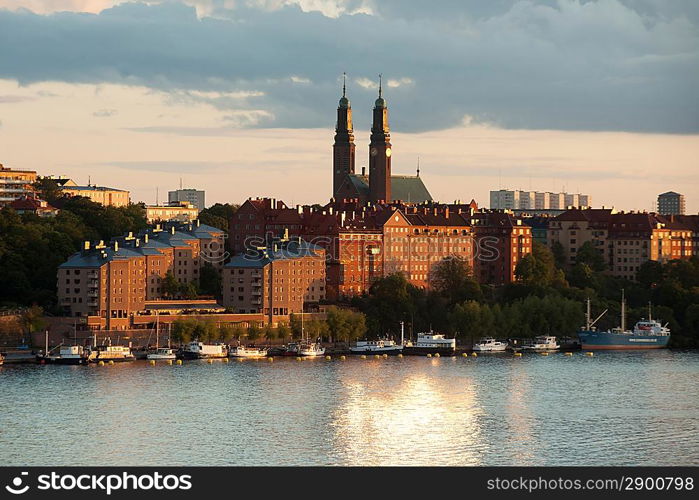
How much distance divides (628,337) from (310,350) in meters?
14.7

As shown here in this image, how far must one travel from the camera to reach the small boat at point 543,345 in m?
79.2

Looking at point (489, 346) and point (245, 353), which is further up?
point (489, 346)

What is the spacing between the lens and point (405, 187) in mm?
110250

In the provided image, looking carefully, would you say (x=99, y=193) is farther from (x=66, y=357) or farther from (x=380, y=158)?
(x=66, y=357)

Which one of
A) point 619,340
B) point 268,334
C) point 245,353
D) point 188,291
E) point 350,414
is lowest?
point 350,414

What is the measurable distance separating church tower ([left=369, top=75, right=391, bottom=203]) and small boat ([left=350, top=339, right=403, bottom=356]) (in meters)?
28.2

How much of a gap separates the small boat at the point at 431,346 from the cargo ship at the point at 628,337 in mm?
6429

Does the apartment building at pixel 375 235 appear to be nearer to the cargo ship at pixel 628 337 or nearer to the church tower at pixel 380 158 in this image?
the church tower at pixel 380 158

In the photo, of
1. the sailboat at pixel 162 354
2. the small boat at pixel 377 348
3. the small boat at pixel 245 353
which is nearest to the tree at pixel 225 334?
the small boat at pixel 245 353

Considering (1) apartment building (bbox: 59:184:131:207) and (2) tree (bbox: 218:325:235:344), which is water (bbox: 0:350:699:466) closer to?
(2) tree (bbox: 218:325:235:344)

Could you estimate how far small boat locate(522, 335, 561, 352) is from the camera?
7925cm

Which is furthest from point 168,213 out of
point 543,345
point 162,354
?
point 162,354
